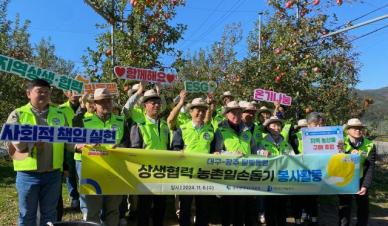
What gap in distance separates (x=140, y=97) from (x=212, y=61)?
59.3ft

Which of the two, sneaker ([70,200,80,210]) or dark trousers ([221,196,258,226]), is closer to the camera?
dark trousers ([221,196,258,226])

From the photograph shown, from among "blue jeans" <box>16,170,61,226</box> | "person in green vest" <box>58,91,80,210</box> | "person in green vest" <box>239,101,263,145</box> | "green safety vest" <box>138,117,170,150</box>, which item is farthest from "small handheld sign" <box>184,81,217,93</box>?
"blue jeans" <box>16,170,61,226</box>

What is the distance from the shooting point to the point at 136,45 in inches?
370

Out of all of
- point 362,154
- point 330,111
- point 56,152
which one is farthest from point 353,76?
point 56,152

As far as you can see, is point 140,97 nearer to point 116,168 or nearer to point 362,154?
point 116,168

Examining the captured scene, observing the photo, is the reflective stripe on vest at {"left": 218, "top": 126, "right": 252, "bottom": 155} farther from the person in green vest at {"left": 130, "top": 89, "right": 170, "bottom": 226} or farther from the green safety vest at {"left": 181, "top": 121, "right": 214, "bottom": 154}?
the person in green vest at {"left": 130, "top": 89, "right": 170, "bottom": 226}

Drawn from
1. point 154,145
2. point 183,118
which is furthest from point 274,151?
point 154,145

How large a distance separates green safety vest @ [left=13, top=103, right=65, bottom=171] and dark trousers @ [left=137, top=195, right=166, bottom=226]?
1544mm

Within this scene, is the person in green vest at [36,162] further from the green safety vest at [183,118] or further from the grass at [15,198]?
the green safety vest at [183,118]

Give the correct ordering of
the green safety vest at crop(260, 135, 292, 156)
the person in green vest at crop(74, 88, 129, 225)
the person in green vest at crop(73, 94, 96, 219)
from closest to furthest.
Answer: the person in green vest at crop(74, 88, 129, 225) < the person in green vest at crop(73, 94, 96, 219) < the green safety vest at crop(260, 135, 292, 156)

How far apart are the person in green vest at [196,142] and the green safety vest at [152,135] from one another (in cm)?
24

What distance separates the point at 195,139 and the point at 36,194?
239 centimetres

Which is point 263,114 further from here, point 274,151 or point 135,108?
point 135,108

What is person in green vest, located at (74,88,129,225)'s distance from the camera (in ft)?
19.1
